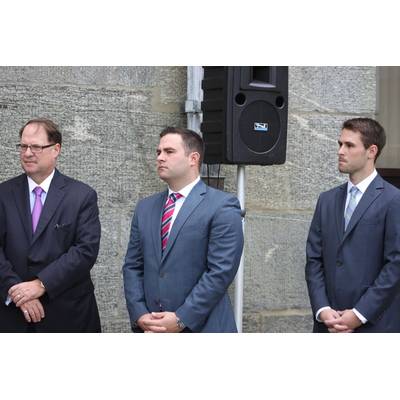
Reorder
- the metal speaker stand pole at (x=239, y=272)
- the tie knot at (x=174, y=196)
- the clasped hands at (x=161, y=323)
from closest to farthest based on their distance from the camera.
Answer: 1. the clasped hands at (x=161, y=323)
2. the tie knot at (x=174, y=196)
3. the metal speaker stand pole at (x=239, y=272)

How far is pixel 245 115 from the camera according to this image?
5.38 metres

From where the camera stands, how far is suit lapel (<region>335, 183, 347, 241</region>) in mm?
4816

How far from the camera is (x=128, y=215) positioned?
6594mm

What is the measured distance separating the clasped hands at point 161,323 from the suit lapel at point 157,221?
11.1 inches

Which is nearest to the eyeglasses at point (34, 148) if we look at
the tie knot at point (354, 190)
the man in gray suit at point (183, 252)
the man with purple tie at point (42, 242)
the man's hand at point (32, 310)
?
the man with purple tie at point (42, 242)

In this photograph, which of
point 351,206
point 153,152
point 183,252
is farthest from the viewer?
point 153,152

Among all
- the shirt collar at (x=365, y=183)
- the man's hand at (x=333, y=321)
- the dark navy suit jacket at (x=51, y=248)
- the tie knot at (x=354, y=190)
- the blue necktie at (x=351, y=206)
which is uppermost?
the shirt collar at (x=365, y=183)

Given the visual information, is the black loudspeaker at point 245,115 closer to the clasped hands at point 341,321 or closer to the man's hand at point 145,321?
the clasped hands at point 341,321

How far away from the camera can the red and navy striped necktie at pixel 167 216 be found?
4.46 metres

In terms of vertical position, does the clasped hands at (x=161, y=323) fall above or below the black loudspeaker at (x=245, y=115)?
below

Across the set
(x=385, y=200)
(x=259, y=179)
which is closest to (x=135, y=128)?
(x=259, y=179)

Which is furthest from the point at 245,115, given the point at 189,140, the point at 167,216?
the point at 167,216

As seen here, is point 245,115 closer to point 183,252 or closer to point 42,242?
point 183,252

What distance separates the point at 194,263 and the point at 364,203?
3.42 ft
